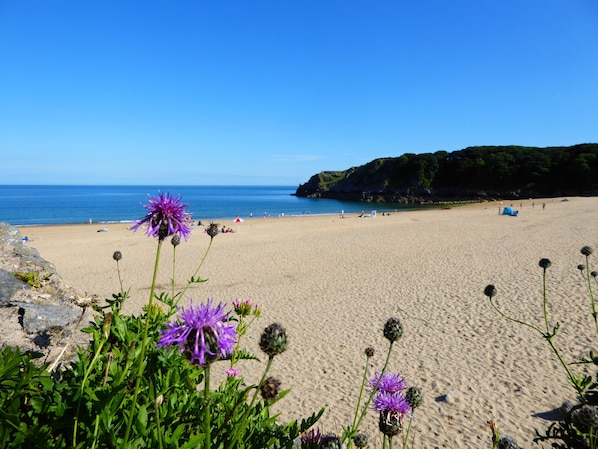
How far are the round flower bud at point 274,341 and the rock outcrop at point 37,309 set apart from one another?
1.52 meters

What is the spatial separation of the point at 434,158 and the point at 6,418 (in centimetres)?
9615

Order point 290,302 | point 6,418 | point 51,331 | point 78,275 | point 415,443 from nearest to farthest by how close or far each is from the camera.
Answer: point 6,418
point 51,331
point 415,443
point 290,302
point 78,275

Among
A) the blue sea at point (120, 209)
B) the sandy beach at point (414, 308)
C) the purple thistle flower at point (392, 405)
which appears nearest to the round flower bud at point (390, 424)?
the purple thistle flower at point (392, 405)

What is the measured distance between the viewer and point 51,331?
4062 millimetres

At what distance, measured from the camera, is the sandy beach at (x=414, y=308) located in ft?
19.0

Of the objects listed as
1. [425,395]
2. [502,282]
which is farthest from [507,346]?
[502,282]

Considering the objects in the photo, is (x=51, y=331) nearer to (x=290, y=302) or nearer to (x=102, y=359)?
(x=102, y=359)

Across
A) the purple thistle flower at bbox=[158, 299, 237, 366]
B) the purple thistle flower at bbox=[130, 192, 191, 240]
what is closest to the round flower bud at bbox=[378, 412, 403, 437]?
the purple thistle flower at bbox=[158, 299, 237, 366]

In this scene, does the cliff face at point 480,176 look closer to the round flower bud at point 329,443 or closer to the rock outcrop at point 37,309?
the rock outcrop at point 37,309

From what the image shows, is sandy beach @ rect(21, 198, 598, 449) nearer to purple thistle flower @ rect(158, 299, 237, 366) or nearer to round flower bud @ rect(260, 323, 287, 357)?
round flower bud @ rect(260, 323, 287, 357)

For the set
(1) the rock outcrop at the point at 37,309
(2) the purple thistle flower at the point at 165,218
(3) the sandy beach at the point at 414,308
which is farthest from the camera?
(3) the sandy beach at the point at 414,308

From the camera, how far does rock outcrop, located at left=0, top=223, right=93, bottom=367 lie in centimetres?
378

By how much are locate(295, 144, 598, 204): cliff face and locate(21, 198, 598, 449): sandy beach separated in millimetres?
54999

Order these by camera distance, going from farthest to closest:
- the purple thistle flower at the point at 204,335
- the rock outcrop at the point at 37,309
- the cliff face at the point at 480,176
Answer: the cliff face at the point at 480,176, the rock outcrop at the point at 37,309, the purple thistle flower at the point at 204,335
